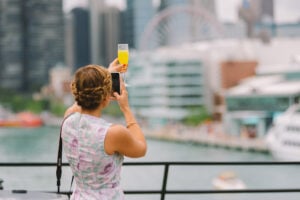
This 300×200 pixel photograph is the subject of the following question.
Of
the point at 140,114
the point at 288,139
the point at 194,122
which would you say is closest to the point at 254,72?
the point at 194,122

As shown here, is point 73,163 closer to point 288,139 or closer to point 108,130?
point 108,130

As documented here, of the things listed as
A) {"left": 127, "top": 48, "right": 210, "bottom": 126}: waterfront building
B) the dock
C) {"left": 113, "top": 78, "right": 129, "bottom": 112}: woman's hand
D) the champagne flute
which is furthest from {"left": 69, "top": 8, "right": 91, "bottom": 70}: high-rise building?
{"left": 113, "top": 78, "right": 129, "bottom": 112}: woman's hand

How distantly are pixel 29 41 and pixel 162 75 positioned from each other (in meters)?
66.5

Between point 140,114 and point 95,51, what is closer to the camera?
point 140,114

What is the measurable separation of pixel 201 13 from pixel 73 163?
319 ft

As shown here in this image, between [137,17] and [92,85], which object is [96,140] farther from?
[137,17]

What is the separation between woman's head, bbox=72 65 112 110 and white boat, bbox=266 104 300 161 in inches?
2085

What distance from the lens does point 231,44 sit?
3740 inches

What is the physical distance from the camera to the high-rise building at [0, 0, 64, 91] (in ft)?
443

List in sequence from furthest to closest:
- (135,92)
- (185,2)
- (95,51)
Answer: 1. (95,51)
2. (185,2)
3. (135,92)

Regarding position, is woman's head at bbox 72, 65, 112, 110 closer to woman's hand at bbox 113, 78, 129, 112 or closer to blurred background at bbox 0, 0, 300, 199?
woman's hand at bbox 113, 78, 129, 112

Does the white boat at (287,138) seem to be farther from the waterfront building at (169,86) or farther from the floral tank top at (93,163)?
the floral tank top at (93,163)

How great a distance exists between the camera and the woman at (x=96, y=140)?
6.64 feet

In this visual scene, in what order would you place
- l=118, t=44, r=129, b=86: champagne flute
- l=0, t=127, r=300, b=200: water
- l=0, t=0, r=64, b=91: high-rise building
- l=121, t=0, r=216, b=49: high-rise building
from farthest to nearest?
l=0, t=0, r=64, b=91: high-rise building → l=121, t=0, r=216, b=49: high-rise building → l=0, t=127, r=300, b=200: water → l=118, t=44, r=129, b=86: champagne flute
